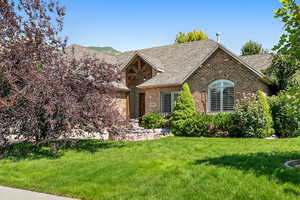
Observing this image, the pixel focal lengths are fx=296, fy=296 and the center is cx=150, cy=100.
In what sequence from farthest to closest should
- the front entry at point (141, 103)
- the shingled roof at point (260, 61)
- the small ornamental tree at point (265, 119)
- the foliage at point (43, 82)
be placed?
the front entry at point (141, 103) < the shingled roof at point (260, 61) < the small ornamental tree at point (265, 119) < the foliage at point (43, 82)

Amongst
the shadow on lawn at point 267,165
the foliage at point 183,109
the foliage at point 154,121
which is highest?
the foliage at point 183,109

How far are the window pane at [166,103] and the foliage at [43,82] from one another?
28.6 feet

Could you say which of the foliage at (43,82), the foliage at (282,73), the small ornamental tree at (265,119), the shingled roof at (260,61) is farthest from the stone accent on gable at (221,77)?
the foliage at (43,82)

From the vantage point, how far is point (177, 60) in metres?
23.1

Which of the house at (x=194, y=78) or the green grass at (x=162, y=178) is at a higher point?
the house at (x=194, y=78)

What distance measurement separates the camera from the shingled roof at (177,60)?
19197 mm

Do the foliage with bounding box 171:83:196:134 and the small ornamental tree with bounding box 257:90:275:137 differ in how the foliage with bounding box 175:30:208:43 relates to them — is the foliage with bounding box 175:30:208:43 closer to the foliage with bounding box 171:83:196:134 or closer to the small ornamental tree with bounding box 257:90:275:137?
the foliage with bounding box 171:83:196:134

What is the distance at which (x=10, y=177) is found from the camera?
7484 millimetres

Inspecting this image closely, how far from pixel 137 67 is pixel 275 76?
419 inches

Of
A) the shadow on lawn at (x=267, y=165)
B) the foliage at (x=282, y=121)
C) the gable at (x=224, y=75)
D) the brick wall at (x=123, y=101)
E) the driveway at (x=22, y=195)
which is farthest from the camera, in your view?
the brick wall at (x=123, y=101)

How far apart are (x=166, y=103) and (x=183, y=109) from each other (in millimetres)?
3260

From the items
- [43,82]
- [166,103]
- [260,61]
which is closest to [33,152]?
[43,82]

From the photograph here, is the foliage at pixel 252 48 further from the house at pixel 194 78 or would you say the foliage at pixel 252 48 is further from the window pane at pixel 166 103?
the window pane at pixel 166 103

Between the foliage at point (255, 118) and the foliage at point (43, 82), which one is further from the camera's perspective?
the foliage at point (255, 118)
